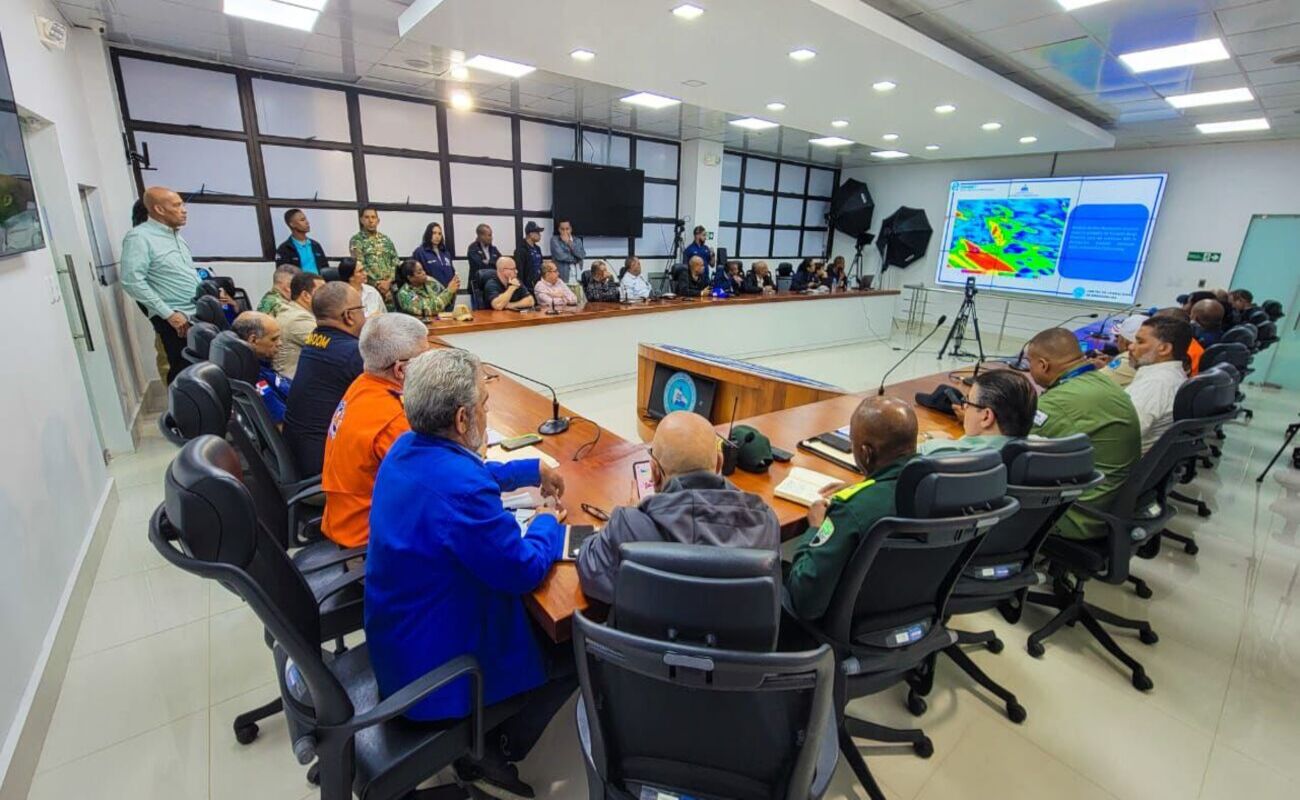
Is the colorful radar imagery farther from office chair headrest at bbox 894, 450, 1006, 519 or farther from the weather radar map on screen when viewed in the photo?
office chair headrest at bbox 894, 450, 1006, 519

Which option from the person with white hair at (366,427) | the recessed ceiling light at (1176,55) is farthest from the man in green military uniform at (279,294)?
the recessed ceiling light at (1176,55)

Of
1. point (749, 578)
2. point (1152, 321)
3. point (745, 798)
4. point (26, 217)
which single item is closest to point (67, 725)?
point (26, 217)

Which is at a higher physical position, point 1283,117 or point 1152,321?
point 1283,117

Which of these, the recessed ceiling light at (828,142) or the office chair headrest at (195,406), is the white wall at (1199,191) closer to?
the recessed ceiling light at (828,142)

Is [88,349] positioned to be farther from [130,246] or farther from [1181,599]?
[1181,599]

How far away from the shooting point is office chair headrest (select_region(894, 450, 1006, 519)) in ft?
3.83

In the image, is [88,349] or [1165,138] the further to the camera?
[1165,138]

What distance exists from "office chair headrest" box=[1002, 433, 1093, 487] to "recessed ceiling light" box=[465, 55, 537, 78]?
4594mm

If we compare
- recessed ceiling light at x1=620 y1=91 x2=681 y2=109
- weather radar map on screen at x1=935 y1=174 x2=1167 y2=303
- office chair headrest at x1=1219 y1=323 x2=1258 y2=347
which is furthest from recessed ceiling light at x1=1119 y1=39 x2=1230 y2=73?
weather radar map on screen at x1=935 y1=174 x2=1167 y2=303

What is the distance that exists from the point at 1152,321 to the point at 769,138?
6263mm

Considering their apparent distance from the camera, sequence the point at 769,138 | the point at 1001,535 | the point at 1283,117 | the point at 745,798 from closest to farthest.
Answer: the point at 745,798 < the point at 1001,535 < the point at 1283,117 < the point at 769,138

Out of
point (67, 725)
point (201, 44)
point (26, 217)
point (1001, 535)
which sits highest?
point (201, 44)

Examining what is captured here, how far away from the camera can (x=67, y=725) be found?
1.68 metres

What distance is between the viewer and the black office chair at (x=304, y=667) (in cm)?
87
